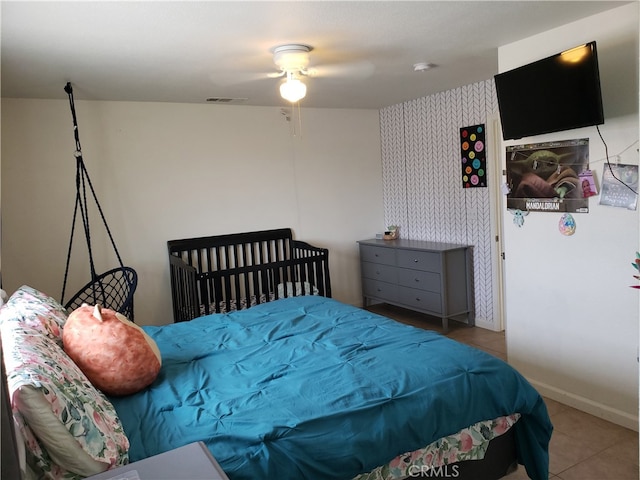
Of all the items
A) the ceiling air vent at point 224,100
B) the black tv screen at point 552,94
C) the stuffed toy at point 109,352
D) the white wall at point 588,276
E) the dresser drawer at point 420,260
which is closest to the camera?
the stuffed toy at point 109,352

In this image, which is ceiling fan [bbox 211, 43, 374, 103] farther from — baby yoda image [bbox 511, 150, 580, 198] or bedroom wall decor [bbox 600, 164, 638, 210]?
bedroom wall decor [bbox 600, 164, 638, 210]

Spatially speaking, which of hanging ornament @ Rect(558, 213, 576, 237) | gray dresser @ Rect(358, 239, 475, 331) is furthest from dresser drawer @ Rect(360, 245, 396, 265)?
hanging ornament @ Rect(558, 213, 576, 237)

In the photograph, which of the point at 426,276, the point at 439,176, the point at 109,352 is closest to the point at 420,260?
the point at 426,276

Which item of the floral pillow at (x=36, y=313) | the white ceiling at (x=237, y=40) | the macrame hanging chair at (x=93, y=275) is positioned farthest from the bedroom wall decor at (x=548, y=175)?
the macrame hanging chair at (x=93, y=275)

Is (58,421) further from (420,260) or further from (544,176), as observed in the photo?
(420,260)

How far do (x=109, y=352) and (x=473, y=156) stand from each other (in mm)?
3651

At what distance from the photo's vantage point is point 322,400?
1.93 meters

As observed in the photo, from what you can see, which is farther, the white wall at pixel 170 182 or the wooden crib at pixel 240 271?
the wooden crib at pixel 240 271

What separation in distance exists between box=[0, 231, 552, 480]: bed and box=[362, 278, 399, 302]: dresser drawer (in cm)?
243

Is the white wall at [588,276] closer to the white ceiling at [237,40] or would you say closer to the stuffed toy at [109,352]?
the white ceiling at [237,40]

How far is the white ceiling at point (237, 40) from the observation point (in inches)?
89.0

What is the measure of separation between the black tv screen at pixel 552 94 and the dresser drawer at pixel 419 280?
1821 millimetres

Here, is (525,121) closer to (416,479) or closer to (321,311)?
(321,311)

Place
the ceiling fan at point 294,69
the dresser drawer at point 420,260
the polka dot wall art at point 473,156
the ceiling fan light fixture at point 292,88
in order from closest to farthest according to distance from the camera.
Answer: the ceiling fan at point 294,69 → the ceiling fan light fixture at point 292,88 → the polka dot wall art at point 473,156 → the dresser drawer at point 420,260
